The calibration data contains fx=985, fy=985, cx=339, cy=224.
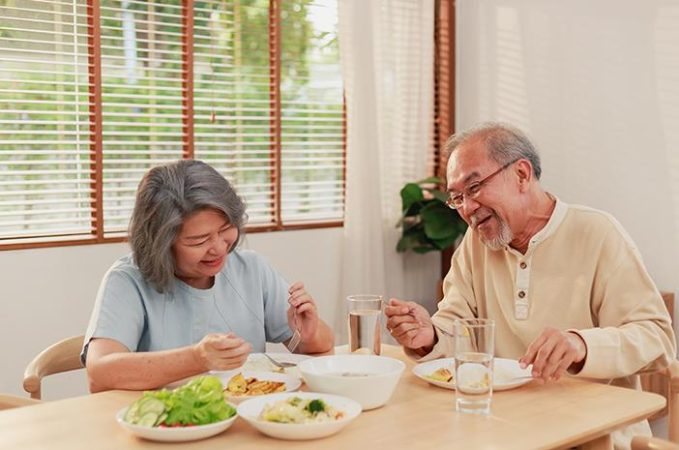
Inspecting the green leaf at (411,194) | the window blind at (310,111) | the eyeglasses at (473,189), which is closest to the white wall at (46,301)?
the window blind at (310,111)

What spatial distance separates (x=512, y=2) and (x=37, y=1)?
2191 millimetres

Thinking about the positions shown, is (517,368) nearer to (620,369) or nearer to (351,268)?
(620,369)

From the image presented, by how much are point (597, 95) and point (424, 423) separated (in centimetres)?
285

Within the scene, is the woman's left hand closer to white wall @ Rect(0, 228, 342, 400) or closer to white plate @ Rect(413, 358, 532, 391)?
white plate @ Rect(413, 358, 532, 391)

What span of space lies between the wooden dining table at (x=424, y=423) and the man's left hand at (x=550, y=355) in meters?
0.04

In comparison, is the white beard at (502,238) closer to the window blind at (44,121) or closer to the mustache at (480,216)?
the mustache at (480,216)

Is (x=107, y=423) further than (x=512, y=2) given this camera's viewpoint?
No

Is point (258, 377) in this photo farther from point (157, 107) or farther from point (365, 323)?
point (157, 107)

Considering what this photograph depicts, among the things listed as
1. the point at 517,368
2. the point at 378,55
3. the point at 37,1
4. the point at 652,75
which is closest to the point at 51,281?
the point at 37,1

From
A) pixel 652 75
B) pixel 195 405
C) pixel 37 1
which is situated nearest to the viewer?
pixel 195 405

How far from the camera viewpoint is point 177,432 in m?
1.69

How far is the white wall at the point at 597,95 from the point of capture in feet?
13.4

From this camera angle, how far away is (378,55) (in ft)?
15.6

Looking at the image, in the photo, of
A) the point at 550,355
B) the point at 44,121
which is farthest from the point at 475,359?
the point at 44,121
